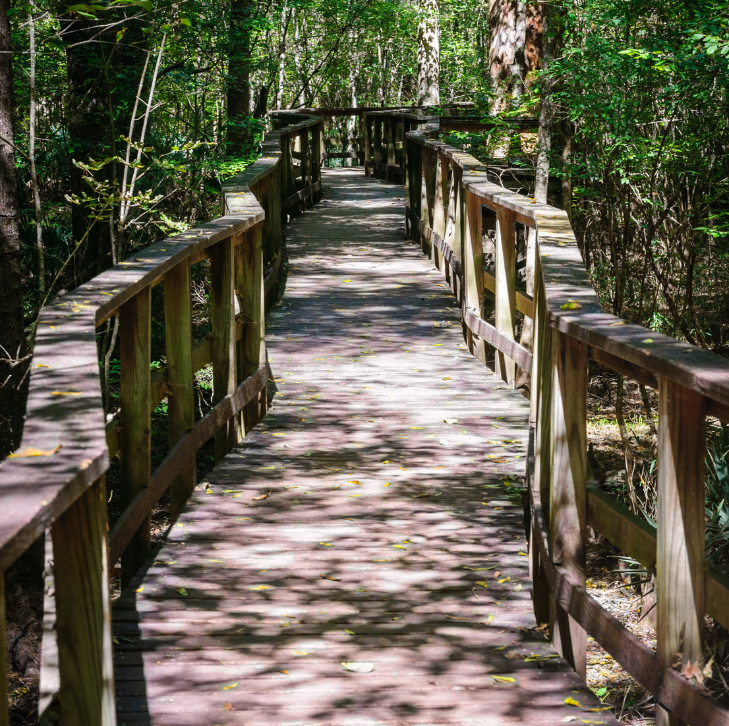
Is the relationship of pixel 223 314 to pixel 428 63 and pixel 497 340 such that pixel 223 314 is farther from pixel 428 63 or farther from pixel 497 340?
pixel 428 63

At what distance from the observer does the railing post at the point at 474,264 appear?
7.50 m

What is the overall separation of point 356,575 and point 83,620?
2049mm

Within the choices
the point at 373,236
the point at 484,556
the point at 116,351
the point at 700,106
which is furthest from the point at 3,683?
the point at 373,236

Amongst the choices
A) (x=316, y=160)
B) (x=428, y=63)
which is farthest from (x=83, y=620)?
(x=428, y=63)

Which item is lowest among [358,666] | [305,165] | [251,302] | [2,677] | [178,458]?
[358,666]

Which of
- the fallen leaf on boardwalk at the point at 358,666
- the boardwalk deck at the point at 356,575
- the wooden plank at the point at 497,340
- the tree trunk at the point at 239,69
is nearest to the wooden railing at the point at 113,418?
the boardwalk deck at the point at 356,575

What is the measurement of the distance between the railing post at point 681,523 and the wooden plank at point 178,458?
1.85 meters

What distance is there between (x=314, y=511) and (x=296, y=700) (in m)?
1.67

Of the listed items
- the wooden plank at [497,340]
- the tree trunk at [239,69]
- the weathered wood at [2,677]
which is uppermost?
the tree trunk at [239,69]

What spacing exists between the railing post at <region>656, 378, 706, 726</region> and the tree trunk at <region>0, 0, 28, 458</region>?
4476 mm

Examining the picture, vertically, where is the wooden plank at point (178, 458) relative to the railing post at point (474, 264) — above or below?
below

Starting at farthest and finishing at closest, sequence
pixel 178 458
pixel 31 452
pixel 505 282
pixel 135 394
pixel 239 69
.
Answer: pixel 239 69 < pixel 505 282 < pixel 178 458 < pixel 135 394 < pixel 31 452

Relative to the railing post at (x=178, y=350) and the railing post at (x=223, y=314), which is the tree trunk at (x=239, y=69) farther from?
the railing post at (x=178, y=350)

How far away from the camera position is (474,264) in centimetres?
762
